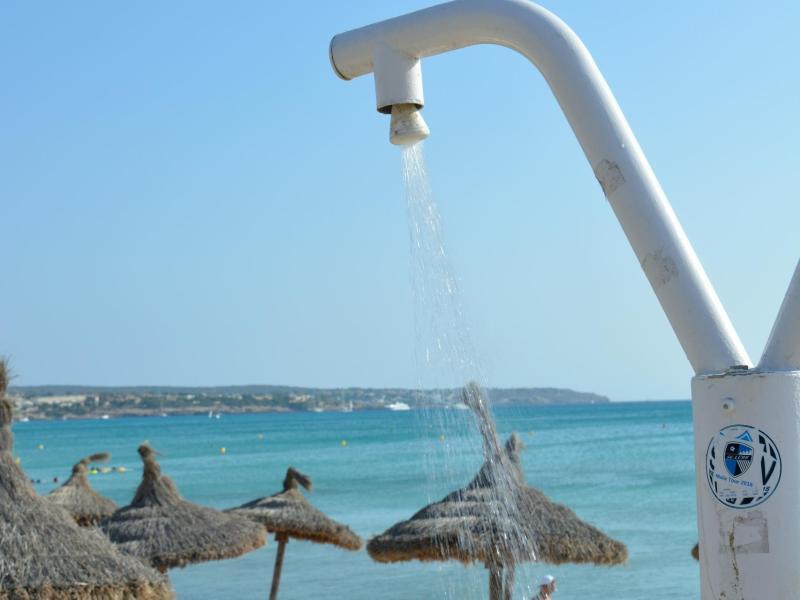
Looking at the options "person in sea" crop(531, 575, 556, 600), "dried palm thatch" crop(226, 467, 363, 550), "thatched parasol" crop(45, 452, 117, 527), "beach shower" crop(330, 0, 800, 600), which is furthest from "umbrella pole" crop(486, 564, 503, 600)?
"beach shower" crop(330, 0, 800, 600)

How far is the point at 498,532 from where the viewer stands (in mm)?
11789

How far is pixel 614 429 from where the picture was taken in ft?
282

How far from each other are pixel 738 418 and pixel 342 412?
148 meters

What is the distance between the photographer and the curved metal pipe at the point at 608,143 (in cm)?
230

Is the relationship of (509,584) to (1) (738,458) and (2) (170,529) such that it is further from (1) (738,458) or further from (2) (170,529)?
(1) (738,458)

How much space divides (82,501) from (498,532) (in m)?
6.31

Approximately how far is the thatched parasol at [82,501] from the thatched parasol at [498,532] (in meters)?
4.78

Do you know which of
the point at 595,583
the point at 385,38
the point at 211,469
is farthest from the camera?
the point at 211,469

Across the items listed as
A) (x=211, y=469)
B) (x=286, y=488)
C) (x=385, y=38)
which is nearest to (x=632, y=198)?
(x=385, y=38)

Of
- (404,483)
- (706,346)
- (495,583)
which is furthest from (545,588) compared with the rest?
(404,483)

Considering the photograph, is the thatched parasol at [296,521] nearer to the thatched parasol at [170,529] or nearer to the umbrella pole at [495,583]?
the thatched parasol at [170,529]

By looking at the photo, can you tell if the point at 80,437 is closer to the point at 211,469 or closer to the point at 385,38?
the point at 211,469

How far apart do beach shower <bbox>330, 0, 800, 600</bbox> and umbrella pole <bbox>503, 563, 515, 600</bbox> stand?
334 inches

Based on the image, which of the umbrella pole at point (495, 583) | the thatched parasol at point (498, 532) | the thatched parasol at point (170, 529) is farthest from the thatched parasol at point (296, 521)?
the umbrella pole at point (495, 583)
